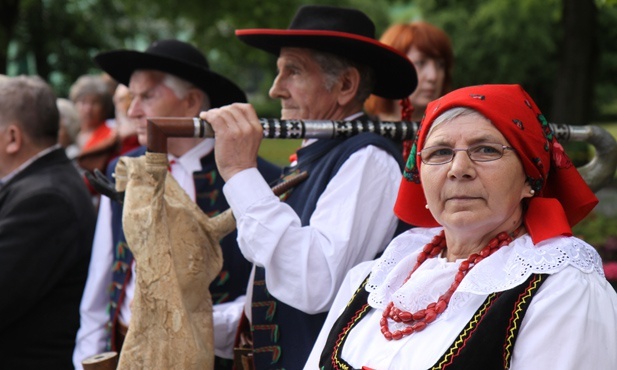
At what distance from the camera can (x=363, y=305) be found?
2539mm

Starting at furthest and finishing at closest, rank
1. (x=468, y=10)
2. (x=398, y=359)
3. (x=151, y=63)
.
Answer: (x=468, y=10) < (x=151, y=63) < (x=398, y=359)

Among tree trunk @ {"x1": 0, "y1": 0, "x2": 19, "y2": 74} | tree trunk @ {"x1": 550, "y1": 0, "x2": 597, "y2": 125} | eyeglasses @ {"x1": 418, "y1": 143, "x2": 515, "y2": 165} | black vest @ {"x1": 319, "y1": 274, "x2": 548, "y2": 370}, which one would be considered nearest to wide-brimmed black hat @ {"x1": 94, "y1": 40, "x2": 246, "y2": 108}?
eyeglasses @ {"x1": 418, "y1": 143, "x2": 515, "y2": 165}

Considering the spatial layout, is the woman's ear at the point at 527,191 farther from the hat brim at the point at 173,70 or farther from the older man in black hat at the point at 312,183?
the hat brim at the point at 173,70

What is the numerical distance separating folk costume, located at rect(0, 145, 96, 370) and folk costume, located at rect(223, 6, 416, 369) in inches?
44.1

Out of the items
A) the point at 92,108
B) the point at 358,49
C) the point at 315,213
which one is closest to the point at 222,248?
the point at 315,213

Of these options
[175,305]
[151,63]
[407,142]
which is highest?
[151,63]

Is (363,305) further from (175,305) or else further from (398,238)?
(175,305)

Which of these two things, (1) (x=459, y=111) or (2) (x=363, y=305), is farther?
(2) (x=363, y=305)

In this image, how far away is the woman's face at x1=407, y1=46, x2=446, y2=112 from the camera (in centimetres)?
483

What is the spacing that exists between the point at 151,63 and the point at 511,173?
2138mm

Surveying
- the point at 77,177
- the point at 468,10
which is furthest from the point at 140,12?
the point at 77,177

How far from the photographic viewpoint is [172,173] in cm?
393

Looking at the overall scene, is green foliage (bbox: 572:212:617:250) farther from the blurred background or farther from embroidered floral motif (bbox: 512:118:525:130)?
embroidered floral motif (bbox: 512:118:525:130)

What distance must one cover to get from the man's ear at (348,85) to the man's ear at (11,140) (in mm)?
1741
